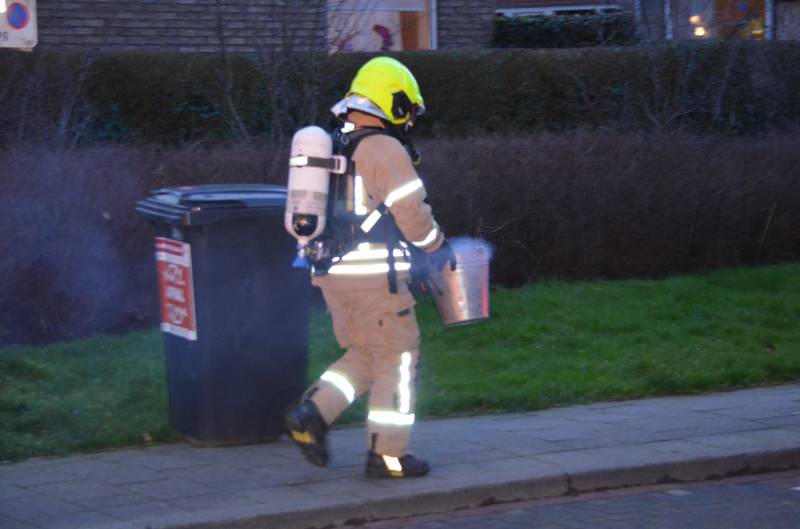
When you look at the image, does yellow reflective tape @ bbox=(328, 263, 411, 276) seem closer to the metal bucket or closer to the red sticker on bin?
the metal bucket

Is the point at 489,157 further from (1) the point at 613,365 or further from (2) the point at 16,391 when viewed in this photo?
(2) the point at 16,391

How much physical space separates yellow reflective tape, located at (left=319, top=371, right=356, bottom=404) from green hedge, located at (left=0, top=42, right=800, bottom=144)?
4.93 metres

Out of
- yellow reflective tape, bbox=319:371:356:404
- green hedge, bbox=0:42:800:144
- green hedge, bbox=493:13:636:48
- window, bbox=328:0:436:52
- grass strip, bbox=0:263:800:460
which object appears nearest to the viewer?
yellow reflective tape, bbox=319:371:356:404

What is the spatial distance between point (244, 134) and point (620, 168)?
363 centimetres

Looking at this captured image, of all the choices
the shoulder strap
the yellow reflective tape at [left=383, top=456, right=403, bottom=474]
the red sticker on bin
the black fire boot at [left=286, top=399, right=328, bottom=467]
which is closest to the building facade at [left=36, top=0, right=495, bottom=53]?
the red sticker on bin

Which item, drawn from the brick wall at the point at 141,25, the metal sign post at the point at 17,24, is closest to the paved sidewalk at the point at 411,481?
the metal sign post at the point at 17,24

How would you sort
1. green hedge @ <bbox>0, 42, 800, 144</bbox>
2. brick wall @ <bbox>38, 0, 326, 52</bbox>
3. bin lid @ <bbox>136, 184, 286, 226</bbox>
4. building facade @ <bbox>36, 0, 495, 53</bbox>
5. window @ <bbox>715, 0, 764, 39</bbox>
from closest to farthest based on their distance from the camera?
bin lid @ <bbox>136, 184, 286, 226</bbox>
green hedge @ <bbox>0, 42, 800, 144</bbox>
building facade @ <bbox>36, 0, 495, 53</bbox>
brick wall @ <bbox>38, 0, 326, 52</bbox>
window @ <bbox>715, 0, 764, 39</bbox>

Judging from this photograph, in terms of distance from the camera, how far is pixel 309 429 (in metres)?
6.14

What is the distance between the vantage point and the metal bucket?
629 cm

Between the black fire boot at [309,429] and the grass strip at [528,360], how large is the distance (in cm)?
118

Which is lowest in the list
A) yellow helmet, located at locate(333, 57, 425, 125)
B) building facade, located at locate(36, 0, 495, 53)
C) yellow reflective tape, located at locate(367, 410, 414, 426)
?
yellow reflective tape, located at locate(367, 410, 414, 426)

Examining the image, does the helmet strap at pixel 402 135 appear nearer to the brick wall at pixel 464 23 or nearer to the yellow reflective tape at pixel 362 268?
the yellow reflective tape at pixel 362 268

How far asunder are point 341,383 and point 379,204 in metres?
0.96

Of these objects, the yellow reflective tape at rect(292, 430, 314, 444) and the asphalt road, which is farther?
the yellow reflective tape at rect(292, 430, 314, 444)
